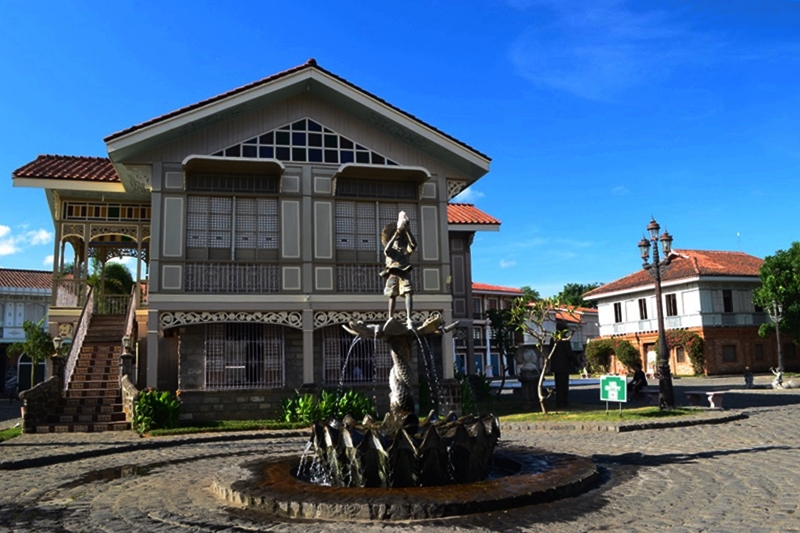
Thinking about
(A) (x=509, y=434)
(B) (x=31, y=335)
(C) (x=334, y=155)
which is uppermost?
(C) (x=334, y=155)

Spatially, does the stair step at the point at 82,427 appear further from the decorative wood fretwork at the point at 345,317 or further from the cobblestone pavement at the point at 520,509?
the decorative wood fretwork at the point at 345,317

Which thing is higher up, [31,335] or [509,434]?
[31,335]

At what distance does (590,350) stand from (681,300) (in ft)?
29.0

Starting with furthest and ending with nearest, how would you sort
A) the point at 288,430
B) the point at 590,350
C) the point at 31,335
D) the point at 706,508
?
the point at 590,350 < the point at 31,335 < the point at 288,430 < the point at 706,508

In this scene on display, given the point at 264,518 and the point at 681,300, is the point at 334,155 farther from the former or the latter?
the point at 681,300

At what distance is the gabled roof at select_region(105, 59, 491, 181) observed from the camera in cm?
1828

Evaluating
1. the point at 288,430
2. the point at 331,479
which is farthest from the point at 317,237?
the point at 331,479

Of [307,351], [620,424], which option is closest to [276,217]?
[307,351]

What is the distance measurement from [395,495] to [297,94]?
15.4 meters

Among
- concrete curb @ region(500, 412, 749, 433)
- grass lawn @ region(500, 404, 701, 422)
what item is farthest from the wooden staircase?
grass lawn @ region(500, 404, 701, 422)

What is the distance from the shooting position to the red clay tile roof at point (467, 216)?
89.6ft

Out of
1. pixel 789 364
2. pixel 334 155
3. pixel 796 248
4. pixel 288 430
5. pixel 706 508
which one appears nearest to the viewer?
pixel 706 508

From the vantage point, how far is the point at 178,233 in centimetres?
1880

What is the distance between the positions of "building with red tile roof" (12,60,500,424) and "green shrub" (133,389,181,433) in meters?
1.15
